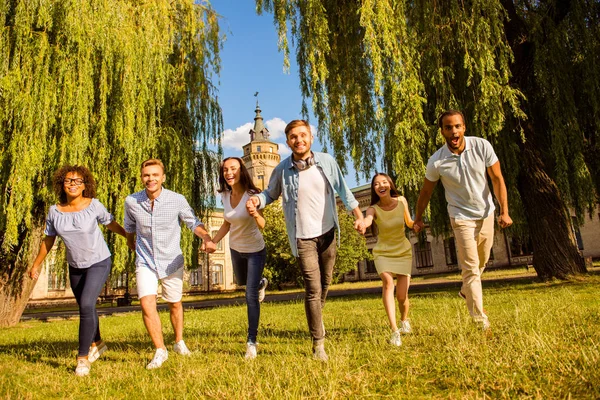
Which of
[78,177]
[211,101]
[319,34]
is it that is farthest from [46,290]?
[78,177]

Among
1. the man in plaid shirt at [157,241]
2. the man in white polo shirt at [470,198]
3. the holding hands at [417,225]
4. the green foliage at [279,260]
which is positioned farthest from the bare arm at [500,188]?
the green foliage at [279,260]

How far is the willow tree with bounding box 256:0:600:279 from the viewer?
29.0 feet

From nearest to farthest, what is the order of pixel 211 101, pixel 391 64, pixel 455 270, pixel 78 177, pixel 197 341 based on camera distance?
pixel 78 177
pixel 197 341
pixel 391 64
pixel 211 101
pixel 455 270

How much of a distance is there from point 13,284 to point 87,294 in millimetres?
8085

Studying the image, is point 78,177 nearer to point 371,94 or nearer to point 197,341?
point 197,341

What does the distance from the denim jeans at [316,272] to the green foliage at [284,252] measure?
21891 mm

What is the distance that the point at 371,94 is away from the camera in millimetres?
10141

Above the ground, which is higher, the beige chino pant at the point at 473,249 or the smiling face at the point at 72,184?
the smiling face at the point at 72,184

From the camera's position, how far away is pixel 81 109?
9133 millimetres

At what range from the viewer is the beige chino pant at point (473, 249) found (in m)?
4.24

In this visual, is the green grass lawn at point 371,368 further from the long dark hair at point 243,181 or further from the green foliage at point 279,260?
the green foliage at point 279,260

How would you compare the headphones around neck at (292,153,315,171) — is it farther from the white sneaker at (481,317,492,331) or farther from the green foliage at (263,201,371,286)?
the green foliage at (263,201,371,286)

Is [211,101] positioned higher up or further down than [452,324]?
higher up

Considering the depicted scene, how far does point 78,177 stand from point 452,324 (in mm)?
3815
